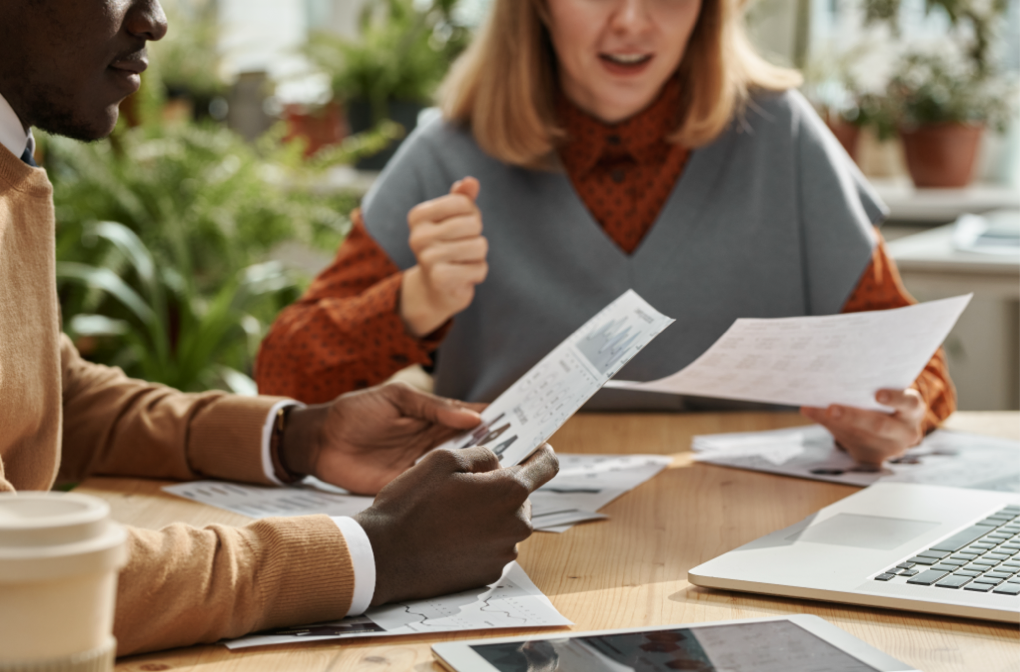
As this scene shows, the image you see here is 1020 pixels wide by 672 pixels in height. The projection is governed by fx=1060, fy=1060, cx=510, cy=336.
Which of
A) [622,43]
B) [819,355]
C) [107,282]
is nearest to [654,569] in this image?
[819,355]

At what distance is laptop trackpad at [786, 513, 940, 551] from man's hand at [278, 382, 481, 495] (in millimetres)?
335

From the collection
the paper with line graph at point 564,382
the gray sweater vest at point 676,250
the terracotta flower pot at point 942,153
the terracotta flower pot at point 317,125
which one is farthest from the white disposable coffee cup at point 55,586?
the terracotta flower pot at point 317,125

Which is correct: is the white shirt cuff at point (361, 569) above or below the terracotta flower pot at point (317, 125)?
below

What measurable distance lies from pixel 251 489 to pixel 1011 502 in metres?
0.70

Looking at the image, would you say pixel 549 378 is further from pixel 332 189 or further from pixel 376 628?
pixel 332 189

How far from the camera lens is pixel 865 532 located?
85 cm

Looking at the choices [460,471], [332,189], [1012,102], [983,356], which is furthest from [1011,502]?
[332,189]

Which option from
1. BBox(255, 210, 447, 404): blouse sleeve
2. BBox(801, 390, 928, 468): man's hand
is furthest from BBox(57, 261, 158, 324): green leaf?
BBox(801, 390, 928, 468): man's hand

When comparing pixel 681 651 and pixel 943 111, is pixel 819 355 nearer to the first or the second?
pixel 681 651

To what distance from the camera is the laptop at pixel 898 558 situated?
2.32ft

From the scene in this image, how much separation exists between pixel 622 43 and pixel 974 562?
33.9 inches

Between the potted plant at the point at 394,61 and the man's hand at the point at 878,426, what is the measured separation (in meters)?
2.03

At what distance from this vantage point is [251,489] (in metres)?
1.03

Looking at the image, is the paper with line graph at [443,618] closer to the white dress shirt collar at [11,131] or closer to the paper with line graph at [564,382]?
the paper with line graph at [564,382]
